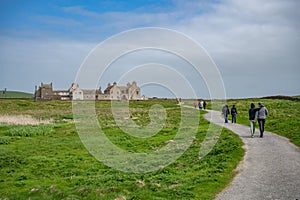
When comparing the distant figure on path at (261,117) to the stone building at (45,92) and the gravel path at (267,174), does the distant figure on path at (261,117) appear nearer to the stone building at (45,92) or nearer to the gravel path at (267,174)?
the gravel path at (267,174)

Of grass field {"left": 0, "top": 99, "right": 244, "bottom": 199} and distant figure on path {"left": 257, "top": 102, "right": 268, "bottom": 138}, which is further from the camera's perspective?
Result: distant figure on path {"left": 257, "top": 102, "right": 268, "bottom": 138}

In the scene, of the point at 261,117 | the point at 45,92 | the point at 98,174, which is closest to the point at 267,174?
the point at 98,174

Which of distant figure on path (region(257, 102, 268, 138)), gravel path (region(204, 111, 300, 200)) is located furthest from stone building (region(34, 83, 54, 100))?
gravel path (region(204, 111, 300, 200))

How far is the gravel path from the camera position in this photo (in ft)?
40.1

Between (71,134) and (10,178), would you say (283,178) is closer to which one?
(10,178)

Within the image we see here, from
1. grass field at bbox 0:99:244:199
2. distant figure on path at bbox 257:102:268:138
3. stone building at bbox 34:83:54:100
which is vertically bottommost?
grass field at bbox 0:99:244:199

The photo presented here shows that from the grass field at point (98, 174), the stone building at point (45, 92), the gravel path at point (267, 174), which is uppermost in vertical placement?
the stone building at point (45, 92)

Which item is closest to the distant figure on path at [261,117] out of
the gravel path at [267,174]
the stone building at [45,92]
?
the gravel path at [267,174]

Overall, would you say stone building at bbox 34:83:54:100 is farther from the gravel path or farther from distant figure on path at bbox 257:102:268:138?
the gravel path

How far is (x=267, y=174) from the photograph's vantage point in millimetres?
14805

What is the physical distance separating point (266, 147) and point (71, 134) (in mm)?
22832

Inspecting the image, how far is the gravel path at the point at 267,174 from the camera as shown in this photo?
40.1ft

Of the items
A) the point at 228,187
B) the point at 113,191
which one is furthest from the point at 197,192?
the point at 113,191

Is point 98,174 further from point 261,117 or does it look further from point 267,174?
point 261,117
